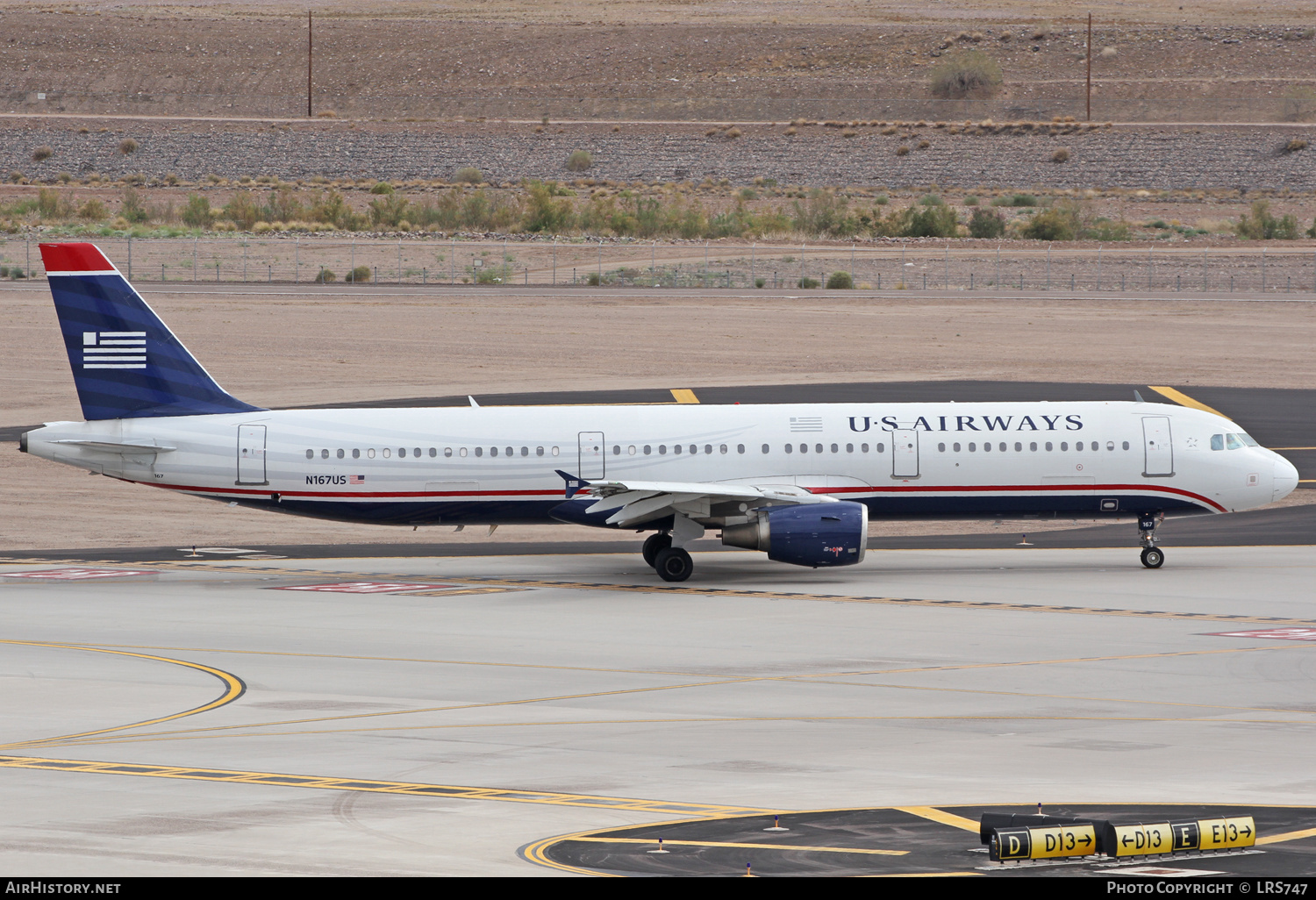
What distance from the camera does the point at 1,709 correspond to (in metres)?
25.2

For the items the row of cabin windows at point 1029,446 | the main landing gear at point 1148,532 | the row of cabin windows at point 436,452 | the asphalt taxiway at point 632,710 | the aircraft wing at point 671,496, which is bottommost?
the asphalt taxiway at point 632,710

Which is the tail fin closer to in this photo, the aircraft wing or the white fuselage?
the white fuselage

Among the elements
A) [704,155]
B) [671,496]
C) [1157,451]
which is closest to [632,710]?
[671,496]

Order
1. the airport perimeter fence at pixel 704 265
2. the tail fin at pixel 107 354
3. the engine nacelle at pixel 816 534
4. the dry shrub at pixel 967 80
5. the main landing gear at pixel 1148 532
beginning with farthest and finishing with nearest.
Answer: the dry shrub at pixel 967 80
the airport perimeter fence at pixel 704 265
the main landing gear at pixel 1148 532
the tail fin at pixel 107 354
the engine nacelle at pixel 816 534

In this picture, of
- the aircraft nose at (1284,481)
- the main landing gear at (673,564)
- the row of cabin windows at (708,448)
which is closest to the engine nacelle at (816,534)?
the main landing gear at (673,564)

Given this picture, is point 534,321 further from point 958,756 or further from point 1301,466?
point 958,756

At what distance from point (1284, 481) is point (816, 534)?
1201 cm

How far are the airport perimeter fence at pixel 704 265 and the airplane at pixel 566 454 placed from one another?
64.7 metres

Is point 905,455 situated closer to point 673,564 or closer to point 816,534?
point 816,534

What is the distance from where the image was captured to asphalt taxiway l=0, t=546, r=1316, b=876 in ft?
55.9

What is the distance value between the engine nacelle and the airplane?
105 cm

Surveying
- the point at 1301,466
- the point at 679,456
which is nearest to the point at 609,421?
the point at 679,456

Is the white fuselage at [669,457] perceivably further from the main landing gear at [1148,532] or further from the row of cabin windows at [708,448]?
the main landing gear at [1148,532]

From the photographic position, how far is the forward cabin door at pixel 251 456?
38.9 m
